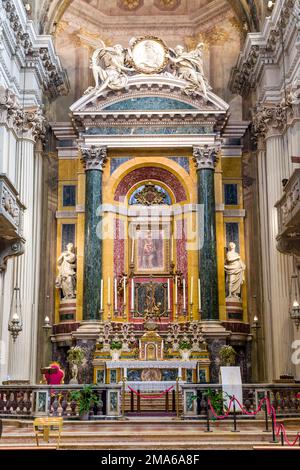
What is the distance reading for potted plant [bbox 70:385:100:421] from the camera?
14.5m

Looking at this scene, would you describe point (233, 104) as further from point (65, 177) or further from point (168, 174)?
point (65, 177)

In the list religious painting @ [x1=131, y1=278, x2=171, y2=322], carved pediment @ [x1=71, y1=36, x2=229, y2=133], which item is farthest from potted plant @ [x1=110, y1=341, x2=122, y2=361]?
carved pediment @ [x1=71, y1=36, x2=229, y2=133]

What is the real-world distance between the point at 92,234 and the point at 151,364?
4364mm

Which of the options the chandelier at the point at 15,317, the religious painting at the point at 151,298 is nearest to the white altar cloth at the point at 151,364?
the religious painting at the point at 151,298

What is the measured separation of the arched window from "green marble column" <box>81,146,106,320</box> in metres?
1.50

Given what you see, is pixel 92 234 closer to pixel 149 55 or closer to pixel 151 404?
pixel 151 404

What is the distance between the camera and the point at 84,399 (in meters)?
14.6

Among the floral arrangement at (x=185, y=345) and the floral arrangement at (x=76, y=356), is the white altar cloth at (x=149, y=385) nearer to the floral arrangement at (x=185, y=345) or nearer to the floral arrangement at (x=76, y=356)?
the floral arrangement at (x=185, y=345)

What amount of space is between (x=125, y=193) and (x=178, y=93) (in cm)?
335

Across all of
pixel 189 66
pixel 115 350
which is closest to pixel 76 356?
pixel 115 350

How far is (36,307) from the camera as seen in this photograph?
819 inches

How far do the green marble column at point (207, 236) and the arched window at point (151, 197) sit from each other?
4.81ft

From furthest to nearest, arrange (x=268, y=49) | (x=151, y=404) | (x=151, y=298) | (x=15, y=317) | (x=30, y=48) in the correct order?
(x=151, y=298), (x=268, y=49), (x=30, y=48), (x=151, y=404), (x=15, y=317)

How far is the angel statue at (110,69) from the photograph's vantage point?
21.4 m
